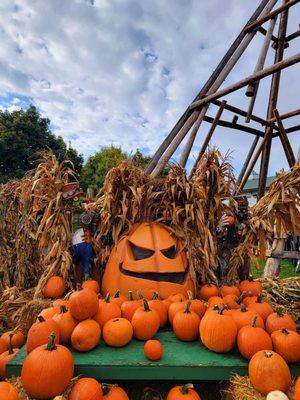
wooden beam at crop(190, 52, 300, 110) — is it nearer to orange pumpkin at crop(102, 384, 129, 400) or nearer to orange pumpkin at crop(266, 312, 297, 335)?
orange pumpkin at crop(266, 312, 297, 335)

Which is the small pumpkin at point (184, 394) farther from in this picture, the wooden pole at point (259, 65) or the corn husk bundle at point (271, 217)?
the wooden pole at point (259, 65)

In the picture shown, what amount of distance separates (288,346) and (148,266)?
1.27m

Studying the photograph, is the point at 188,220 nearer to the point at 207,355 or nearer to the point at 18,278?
the point at 207,355

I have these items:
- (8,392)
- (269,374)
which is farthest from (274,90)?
(8,392)

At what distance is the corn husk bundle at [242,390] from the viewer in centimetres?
160

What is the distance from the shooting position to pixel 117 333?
6.42 ft

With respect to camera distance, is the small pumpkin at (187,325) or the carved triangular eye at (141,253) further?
the carved triangular eye at (141,253)

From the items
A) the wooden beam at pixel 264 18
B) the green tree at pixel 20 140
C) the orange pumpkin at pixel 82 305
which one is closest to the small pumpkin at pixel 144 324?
the orange pumpkin at pixel 82 305

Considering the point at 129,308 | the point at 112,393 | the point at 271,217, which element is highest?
the point at 271,217

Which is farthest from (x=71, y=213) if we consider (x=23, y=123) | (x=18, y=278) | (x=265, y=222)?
(x=23, y=123)

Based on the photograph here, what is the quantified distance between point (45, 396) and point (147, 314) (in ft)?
2.50

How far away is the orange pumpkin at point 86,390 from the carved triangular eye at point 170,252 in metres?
1.40

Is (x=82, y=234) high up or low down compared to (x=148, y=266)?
up

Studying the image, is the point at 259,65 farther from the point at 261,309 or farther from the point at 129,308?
the point at 129,308
